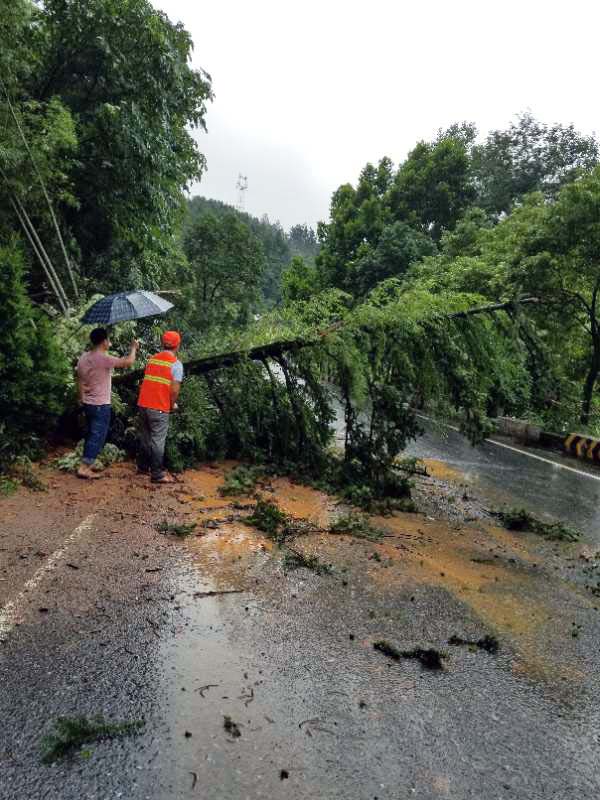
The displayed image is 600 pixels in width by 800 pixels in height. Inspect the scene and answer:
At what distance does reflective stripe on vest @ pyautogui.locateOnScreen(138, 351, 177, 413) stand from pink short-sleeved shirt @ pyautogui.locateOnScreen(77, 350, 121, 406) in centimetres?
44

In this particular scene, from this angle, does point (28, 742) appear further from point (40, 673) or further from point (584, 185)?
point (584, 185)

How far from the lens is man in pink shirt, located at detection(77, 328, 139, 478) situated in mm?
6848

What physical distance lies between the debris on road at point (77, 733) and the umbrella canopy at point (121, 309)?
4.72 meters

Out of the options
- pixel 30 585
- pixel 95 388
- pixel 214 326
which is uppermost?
pixel 214 326

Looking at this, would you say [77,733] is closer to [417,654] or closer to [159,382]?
[417,654]

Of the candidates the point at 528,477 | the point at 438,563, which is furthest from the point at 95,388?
the point at 528,477

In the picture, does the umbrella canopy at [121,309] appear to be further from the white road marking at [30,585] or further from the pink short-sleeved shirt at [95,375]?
the white road marking at [30,585]

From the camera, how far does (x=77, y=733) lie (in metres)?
2.61

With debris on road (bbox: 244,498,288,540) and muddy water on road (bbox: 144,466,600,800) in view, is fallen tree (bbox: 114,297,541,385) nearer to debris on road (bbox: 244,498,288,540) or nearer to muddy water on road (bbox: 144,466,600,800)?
debris on road (bbox: 244,498,288,540)

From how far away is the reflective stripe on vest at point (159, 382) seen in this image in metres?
6.99

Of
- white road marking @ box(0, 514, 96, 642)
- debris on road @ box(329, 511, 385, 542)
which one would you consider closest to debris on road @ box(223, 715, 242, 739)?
white road marking @ box(0, 514, 96, 642)

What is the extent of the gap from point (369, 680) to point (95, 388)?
5002 mm

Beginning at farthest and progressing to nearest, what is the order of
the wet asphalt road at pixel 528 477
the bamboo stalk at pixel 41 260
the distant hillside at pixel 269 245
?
the distant hillside at pixel 269 245, the bamboo stalk at pixel 41 260, the wet asphalt road at pixel 528 477

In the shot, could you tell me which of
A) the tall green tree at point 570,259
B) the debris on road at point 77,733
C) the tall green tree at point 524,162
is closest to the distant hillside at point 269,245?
the tall green tree at point 524,162
